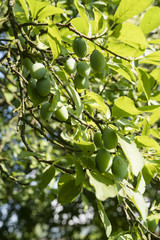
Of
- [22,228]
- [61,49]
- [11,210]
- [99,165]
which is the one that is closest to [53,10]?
[61,49]

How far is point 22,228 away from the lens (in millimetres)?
7059

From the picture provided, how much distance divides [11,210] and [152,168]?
586 centimetres

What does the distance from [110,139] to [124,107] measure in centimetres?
9

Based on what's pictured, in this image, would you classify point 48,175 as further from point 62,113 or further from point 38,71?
point 38,71

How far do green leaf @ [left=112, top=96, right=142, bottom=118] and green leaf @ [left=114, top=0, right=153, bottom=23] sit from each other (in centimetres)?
20

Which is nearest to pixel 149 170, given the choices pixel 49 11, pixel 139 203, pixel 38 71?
pixel 139 203

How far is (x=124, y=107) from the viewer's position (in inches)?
25.8

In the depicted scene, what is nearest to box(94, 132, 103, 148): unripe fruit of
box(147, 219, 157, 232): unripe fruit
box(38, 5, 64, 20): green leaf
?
box(38, 5, 64, 20): green leaf

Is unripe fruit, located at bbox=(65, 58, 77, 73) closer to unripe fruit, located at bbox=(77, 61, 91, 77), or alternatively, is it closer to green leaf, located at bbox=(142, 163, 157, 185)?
unripe fruit, located at bbox=(77, 61, 91, 77)

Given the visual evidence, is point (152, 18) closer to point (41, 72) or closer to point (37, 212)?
point (41, 72)

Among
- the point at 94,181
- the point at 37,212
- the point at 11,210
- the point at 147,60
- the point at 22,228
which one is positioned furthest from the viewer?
the point at 22,228

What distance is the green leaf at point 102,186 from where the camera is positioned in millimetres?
598

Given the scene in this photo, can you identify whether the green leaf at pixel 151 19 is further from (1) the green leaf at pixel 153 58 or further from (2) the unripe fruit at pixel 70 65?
(2) the unripe fruit at pixel 70 65

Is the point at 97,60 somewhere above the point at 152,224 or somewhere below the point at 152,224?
above
